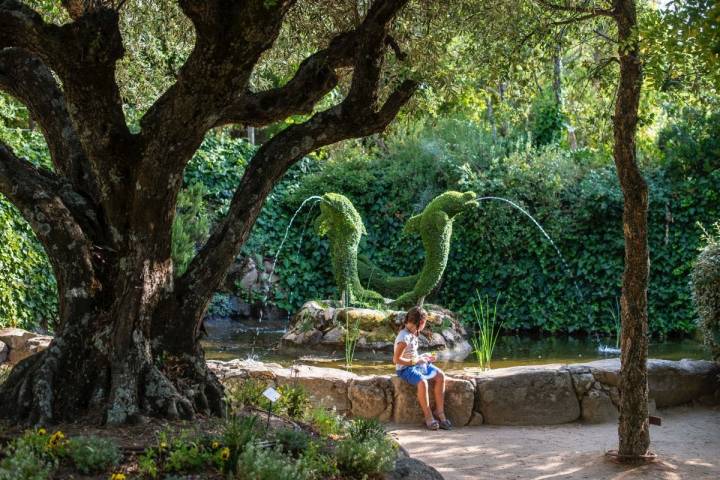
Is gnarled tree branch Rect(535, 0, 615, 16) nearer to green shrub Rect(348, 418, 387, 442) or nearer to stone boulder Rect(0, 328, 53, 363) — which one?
green shrub Rect(348, 418, 387, 442)

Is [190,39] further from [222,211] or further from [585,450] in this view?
[222,211]

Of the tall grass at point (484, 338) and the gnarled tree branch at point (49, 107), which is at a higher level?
the gnarled tree branch at point (49, 107)

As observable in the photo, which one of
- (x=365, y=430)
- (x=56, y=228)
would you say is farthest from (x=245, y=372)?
(x=56, y=228)

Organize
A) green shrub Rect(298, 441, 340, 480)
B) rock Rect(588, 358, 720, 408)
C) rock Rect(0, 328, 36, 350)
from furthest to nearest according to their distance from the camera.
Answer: rock Rect(0, 328, 36, 350)
rock Rect(588, 358, 720, 408)
green shrub Rect(298, 441, 340, 480)

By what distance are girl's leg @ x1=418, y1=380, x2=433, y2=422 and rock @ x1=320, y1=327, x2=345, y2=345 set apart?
3872 mm

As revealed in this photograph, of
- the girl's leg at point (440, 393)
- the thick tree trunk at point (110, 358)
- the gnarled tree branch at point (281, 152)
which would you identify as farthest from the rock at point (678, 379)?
the thick tree trunk at point (110, 358)

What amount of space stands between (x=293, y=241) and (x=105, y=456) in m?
12.1

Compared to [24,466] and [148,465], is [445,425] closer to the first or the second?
[148,465]

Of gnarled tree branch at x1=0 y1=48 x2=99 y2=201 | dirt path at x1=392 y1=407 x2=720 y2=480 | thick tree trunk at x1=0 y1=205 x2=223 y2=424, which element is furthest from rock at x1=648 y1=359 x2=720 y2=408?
gnarled tree branch at x1=0 y1=48 x2=99 y2=201

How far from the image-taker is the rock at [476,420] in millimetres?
8023

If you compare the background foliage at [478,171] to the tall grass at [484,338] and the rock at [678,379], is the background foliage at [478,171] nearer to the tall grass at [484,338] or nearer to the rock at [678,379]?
the tall grass at [484,338]

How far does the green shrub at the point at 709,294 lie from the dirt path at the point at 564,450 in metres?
0.77

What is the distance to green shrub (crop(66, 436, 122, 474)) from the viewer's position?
439 centimetres

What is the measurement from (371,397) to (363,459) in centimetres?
316
